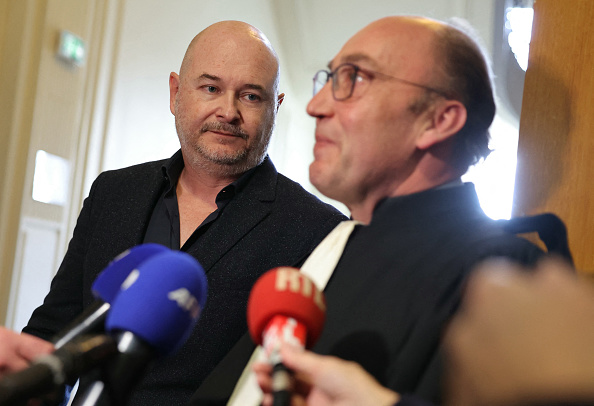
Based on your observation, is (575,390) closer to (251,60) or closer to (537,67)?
(537,67)

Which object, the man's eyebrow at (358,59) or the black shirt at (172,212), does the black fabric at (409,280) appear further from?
the black shirt at (172,212)

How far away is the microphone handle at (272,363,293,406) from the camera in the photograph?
2.65 feet

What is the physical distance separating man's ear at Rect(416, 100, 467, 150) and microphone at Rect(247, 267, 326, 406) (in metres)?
0.58

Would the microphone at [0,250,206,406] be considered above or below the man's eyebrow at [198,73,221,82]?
below

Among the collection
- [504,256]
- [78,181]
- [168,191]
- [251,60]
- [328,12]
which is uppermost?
[328,12]

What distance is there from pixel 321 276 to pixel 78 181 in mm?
3143

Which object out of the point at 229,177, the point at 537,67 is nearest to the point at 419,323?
the point at 537,67

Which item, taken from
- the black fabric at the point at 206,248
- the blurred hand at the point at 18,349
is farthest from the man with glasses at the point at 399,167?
the black fabric at the point at 206,248

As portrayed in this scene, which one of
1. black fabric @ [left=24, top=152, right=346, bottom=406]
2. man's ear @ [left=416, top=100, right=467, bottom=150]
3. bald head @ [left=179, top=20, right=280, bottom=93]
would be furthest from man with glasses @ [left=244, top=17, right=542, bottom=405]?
bald head @ [left=179, top=20, right=280, bottom=93]

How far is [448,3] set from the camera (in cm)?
598

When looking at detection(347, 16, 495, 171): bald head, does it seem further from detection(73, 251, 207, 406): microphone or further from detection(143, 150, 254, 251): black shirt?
detection(143, 150, 254, 251): black shirt

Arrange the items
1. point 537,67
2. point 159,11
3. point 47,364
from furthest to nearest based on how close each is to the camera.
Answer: point 159,11 → point 537,67 → point 47,364

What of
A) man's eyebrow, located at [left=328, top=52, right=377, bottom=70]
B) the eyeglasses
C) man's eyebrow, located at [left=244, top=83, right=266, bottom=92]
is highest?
man's eyebrow, located at [left=328, top=52, right=377, bottom=70]

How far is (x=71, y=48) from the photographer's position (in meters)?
4.00
